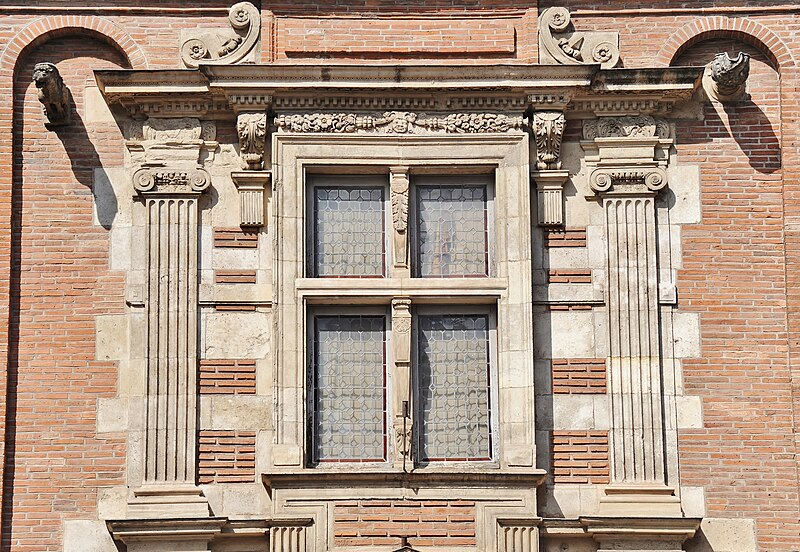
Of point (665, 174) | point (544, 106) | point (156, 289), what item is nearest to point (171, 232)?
point (156, 289)

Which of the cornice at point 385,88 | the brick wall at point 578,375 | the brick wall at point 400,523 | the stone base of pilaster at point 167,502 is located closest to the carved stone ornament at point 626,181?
the cornice at point 385,88

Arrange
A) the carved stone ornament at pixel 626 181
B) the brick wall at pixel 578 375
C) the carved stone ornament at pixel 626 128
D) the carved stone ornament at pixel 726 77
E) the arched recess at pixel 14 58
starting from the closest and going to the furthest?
the brick wall at pixel 578 375, the arched recess at pixel 14 58, the carved stone ornament at pixel 726 77, the carved stone ornament at pixel 626 181, the carved stone ornament at pixel 626 128

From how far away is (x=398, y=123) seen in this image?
1477 cm

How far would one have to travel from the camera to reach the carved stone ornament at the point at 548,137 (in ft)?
48.4

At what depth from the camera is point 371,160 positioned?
14.7m

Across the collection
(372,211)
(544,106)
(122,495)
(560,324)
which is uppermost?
(544,106)

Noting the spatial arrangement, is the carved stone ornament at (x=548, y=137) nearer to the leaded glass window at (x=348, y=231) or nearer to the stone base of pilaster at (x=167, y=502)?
the leaded glass window at (x=348, y=231)

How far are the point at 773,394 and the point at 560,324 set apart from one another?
6.42ft

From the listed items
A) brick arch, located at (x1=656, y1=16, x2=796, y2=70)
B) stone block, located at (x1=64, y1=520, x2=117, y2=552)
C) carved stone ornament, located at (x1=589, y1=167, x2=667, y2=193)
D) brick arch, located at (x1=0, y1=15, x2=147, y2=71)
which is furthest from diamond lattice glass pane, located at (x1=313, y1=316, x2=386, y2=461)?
brick arch, located at (x1=656, y1=16, x2=796, y2=70)

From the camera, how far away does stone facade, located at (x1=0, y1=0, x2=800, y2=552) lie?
14.1m

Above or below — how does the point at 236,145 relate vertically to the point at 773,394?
above

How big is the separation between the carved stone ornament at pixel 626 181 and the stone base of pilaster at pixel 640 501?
105 inches

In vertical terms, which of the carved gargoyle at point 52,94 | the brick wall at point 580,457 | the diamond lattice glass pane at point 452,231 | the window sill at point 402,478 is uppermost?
the carved gargoyle at point 52,94

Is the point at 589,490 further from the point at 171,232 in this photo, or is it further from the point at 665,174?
the point at 171,232
